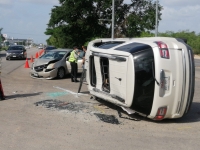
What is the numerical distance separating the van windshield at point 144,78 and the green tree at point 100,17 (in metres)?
34.2

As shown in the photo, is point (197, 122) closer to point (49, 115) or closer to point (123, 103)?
point (123, 103)

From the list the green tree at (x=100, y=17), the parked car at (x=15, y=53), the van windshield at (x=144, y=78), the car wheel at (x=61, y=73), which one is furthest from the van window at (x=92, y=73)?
the green tree at (x=100, y=17)

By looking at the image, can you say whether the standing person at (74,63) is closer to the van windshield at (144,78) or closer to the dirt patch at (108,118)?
the dirt patch at (108,118)

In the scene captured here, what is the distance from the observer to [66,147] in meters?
6.11

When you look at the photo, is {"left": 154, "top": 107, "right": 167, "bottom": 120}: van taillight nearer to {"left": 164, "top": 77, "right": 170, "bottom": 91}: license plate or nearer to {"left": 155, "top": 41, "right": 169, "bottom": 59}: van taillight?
{"left": 164, "top": 77, "right": 170, "bottom": 91}: license plate

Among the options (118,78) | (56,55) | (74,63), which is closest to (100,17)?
(56,55)

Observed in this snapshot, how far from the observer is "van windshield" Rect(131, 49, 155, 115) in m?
7.55

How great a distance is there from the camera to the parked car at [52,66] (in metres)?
16.5

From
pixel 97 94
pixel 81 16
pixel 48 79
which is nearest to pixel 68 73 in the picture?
pixel 48 79

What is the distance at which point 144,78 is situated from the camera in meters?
7.62

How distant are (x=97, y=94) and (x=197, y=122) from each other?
283cm

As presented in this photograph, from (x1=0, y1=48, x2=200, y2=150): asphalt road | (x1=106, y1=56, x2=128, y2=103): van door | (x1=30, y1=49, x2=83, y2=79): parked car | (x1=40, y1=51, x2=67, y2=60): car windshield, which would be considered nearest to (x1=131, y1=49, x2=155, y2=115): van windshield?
(x1=106, y1=56, x2=128, y2=103): van door

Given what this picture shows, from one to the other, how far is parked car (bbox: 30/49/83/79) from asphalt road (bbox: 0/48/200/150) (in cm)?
568

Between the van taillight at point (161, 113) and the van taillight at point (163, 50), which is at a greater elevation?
the van taillight at point (163, 50)
